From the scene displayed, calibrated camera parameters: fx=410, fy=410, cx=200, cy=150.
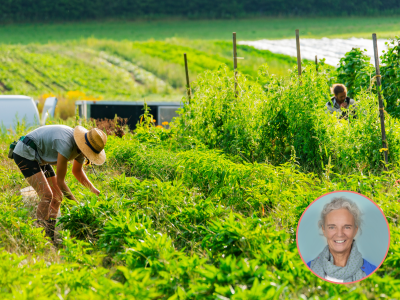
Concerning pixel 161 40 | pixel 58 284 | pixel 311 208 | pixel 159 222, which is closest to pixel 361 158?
pixel 159 222

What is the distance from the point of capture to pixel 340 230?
212 cm

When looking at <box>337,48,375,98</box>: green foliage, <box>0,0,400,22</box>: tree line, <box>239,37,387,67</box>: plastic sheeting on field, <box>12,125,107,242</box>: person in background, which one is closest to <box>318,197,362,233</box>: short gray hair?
<box>12,125,107,242</box>: person in background

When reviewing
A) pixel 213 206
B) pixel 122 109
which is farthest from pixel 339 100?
pixel 122 109

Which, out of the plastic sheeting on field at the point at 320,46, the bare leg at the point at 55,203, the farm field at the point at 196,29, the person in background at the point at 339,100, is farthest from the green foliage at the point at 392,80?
the farm field at the point at 196,29

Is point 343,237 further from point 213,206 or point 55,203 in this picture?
point 55,203

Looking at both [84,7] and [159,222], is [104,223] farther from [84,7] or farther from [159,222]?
[84,7]

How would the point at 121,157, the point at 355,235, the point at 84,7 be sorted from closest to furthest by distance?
the point at 355,235
the point at 121,157
the point at 84,7

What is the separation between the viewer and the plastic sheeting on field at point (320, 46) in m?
23.6

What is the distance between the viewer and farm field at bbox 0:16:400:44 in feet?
133

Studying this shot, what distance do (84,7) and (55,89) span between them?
29789 millimetres

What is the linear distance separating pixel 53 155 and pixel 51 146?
0.10 metres

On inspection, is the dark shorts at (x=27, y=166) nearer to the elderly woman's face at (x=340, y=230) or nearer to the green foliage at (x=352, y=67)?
the elderly woman's face at (x=340, y=230)

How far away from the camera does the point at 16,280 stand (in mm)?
2439

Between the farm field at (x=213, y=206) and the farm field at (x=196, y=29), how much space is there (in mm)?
34802
